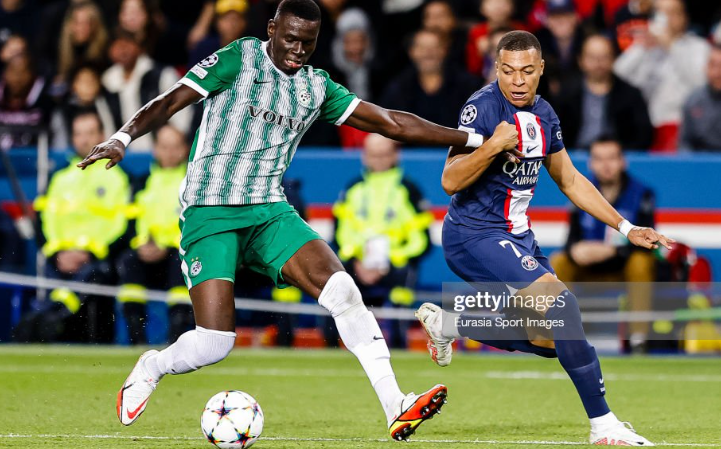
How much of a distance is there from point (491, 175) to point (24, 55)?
8.46 metres

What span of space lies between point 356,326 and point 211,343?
0.77 metres

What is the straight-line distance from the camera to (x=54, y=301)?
12.9 m

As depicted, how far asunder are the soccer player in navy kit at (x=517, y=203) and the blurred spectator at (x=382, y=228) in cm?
508

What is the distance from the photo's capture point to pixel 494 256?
711cm

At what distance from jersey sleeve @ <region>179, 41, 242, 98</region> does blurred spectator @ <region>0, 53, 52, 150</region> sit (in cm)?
751

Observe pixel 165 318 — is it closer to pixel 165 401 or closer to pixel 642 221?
pixel 165 401

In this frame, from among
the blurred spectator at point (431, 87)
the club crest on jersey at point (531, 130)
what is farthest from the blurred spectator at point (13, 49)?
the club crest on jersey at point (531, 130)

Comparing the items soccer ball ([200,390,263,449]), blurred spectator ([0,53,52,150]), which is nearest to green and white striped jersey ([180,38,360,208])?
soccer ball ([200,390,263,449])

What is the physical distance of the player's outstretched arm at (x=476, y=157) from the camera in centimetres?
682

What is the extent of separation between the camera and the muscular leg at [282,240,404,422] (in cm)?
687

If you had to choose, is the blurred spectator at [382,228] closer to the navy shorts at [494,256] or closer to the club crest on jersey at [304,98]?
the navy shorts at [494,256]

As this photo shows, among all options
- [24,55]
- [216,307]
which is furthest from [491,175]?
[24,55]

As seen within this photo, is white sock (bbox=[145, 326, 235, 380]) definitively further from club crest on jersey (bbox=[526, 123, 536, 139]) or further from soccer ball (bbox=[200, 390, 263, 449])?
club crest on jersey (bbox=[526, 123, 536, 139])

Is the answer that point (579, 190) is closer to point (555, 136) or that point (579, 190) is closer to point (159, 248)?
point (555, 136)
